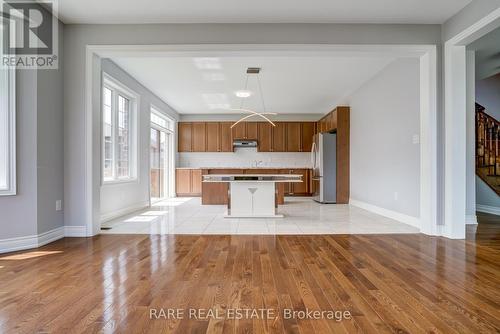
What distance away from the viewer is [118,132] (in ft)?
17.6

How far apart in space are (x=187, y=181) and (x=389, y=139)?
5798 mm

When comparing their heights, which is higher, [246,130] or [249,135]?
[246,130]

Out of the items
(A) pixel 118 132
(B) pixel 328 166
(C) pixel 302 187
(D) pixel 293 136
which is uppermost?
(D) pixel 293 136

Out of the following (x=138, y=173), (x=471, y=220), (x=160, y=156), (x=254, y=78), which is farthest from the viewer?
(x=160, y=156)

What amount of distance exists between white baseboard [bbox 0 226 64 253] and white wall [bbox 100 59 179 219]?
3.97 feet

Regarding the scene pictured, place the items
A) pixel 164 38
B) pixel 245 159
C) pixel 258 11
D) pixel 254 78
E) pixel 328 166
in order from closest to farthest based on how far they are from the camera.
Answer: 1. pixel 258 11
2. pixel 164 38
3. pixel 254 78
4. pixel 328 166
5. pixel 245 159

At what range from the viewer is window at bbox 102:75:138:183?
500 cm

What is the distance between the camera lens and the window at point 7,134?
10.0ft

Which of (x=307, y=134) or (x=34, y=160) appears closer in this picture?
(x=34, y=160)

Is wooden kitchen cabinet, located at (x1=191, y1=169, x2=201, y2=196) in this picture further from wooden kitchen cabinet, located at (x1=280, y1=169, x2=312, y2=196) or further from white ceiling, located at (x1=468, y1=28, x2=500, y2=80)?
white ceiling, located at (x1=468, y1=28, x2=500, y2=80)

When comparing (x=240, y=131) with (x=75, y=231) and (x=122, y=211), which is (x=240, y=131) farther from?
(x=75, y=231)

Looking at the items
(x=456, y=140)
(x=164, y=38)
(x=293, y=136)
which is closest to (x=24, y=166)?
(x=164, y=38)

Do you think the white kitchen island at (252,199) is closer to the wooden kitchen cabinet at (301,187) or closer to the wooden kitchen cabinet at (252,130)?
the wooden kitchen cabinet at (301,187)

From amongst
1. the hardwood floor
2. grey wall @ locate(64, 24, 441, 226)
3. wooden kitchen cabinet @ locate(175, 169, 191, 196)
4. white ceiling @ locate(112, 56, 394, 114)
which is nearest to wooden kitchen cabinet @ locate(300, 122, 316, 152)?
white ceiling @ locate(112, 56, 394, 114)
